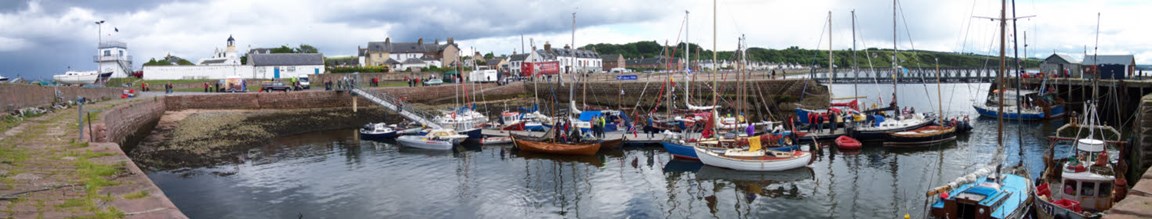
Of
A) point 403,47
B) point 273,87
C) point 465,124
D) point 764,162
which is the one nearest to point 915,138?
point 764,162

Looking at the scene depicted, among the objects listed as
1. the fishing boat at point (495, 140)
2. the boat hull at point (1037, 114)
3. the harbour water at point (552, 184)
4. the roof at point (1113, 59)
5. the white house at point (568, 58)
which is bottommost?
the harbour water at point (552, 184)

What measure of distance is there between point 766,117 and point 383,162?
98.3 ft

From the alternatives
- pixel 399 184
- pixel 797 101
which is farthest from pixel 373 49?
pixel 399 184

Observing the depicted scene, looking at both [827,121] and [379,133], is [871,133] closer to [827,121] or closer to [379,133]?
[827,121]

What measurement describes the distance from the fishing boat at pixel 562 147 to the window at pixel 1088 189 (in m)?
18.6

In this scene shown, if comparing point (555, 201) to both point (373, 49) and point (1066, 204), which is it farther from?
point (373, 49)

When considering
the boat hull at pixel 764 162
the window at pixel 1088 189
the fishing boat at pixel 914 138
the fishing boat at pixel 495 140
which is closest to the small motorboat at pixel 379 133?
the fishing boat at pixel 495 140

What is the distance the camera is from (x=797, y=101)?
188 ft

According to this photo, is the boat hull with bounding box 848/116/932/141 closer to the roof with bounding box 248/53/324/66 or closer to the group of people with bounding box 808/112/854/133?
the group of people with bounding box 808/112/854/133

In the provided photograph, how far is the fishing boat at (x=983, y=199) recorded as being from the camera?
16000mm

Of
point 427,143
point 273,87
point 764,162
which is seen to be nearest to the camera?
point 764,162

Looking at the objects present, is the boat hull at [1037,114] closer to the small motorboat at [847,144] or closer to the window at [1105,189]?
the small motorboat at [847,144]

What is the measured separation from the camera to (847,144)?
34.2m

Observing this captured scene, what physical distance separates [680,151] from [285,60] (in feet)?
205
